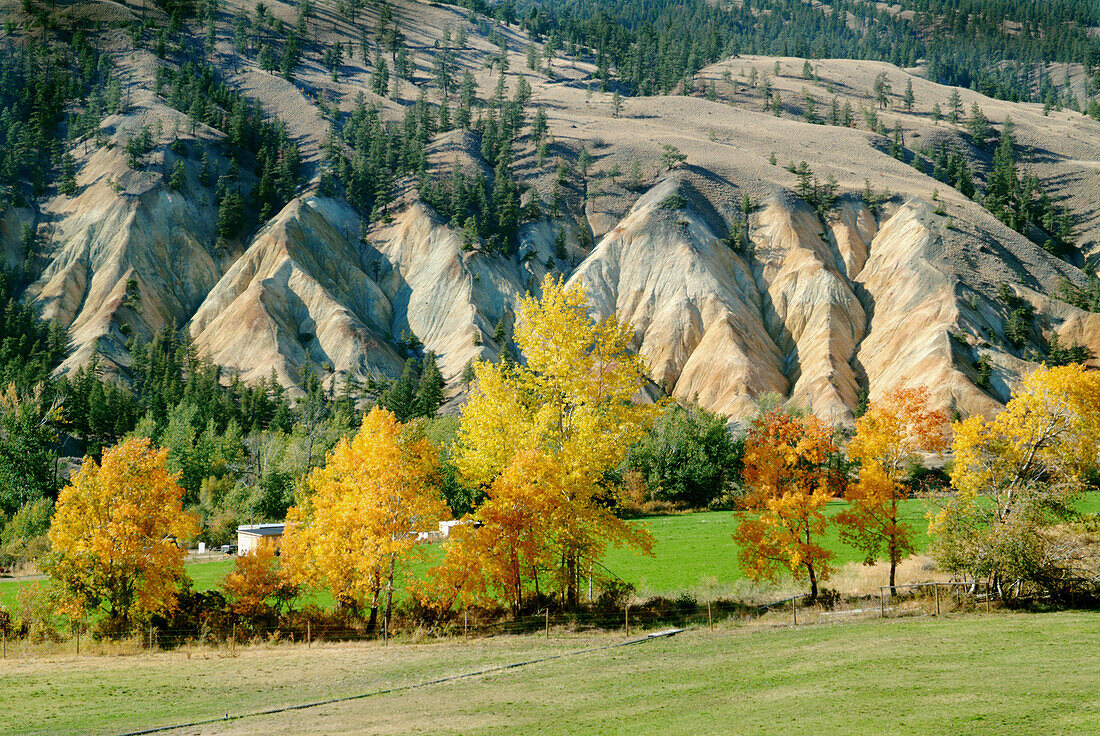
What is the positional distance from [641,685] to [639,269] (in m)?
87.3

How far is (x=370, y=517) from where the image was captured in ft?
93.9

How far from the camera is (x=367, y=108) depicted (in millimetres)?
142250

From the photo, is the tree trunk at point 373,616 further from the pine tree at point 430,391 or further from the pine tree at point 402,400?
the pine tree at point 430,391

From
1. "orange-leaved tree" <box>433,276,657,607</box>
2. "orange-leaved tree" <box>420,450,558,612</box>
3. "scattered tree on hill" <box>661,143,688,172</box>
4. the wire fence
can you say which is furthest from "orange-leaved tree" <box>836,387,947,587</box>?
"scattered tree on hill" <box>661,143,688,172</box>

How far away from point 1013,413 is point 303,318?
274 ft

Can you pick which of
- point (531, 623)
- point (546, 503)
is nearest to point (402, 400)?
point (531, 623)

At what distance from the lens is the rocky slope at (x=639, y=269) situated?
87.9 m

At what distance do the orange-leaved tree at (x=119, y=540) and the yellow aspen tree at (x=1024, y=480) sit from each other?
29256 mm

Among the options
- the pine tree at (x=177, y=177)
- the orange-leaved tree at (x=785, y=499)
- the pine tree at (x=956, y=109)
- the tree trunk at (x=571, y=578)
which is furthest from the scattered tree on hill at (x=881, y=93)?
the tree trunk at (x=571, y=578)

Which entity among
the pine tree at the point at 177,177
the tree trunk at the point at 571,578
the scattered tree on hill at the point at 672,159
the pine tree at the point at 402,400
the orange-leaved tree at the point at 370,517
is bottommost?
the tree trunk at the point at 571,578

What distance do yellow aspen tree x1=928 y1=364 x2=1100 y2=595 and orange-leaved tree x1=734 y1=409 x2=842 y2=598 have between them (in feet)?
15.2

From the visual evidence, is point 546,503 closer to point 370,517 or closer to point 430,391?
point 370,517

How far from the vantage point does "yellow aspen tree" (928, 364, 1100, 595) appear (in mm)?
27906

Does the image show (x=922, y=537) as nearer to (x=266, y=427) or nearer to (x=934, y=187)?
(x=266, y=427)
